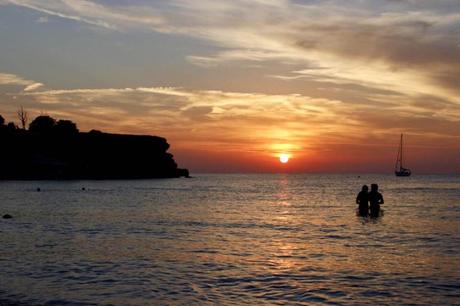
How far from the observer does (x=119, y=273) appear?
752 inches

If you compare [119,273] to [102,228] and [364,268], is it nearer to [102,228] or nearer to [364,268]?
[364,268]

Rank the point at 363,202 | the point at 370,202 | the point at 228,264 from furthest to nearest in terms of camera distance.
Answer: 1. the point at 363,202
2. the point at 370,202
3. the point at 228,264

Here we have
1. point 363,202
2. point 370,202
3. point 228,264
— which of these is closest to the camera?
point 228,264

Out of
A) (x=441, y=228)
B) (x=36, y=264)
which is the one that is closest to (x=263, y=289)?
(x=36, y=264)

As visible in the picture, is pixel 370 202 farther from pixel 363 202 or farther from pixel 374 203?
pixel 363 202

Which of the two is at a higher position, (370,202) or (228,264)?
(370,202)

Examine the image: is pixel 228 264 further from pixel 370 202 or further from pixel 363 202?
pixel 363 202

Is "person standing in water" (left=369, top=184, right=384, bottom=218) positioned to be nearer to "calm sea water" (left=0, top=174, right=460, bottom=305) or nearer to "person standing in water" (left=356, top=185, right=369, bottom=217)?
"person standing in water" (left=356, top=185, right=369, bottom=217)

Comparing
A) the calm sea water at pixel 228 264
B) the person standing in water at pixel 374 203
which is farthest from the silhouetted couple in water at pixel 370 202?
the calm sea water at pixel 228 264

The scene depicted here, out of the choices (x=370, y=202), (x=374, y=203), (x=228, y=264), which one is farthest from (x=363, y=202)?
(x=228, y=264)

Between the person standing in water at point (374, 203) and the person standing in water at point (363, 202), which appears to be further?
the person standing in water at point (363, 202)

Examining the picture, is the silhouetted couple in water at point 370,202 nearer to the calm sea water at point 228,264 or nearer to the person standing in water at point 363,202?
the person standing in water at point 363,202

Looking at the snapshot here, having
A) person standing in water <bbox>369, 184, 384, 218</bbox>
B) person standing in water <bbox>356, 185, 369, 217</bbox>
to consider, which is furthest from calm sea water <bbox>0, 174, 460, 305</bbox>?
person standing in water <bbox>356, 185, 369, 217</bbox>

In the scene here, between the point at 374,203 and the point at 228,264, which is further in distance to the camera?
the point at 374,203
